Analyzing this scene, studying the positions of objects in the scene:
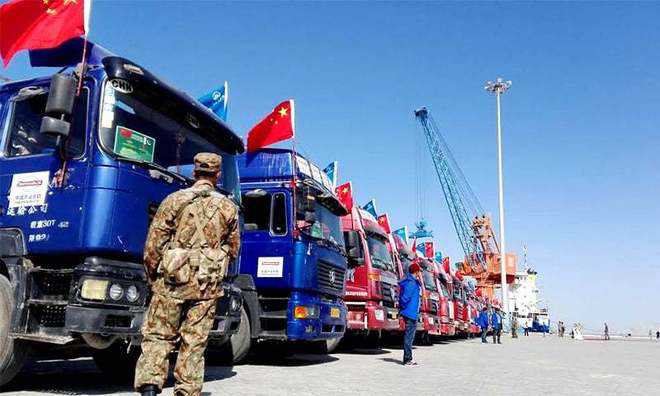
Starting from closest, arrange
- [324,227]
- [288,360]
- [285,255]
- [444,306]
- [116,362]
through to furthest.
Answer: [116,362] < [285,255] < [324,227] < [288,360] < [444,306]

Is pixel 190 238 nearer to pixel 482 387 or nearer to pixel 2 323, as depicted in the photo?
pixel 2 323

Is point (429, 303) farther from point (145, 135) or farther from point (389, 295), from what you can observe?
point (145, 135)

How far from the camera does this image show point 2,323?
4836mm

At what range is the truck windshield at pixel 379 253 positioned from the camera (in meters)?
12.6

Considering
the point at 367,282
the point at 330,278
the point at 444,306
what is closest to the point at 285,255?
the point at 330,278

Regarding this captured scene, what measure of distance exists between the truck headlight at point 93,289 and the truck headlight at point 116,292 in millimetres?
63

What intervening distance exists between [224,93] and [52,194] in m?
6.22

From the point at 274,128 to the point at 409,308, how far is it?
155 inches

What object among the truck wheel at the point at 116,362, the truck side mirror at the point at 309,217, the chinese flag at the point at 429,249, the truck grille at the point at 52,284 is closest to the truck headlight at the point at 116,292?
the truck grille at the point at 52,284

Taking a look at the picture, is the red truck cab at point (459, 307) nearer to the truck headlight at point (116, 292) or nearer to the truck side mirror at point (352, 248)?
the truck side mirror at point (352, 248)

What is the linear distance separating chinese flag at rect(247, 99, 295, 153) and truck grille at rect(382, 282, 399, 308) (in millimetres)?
4204

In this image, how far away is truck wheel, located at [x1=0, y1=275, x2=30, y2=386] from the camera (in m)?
4.75

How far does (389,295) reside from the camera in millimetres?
12539

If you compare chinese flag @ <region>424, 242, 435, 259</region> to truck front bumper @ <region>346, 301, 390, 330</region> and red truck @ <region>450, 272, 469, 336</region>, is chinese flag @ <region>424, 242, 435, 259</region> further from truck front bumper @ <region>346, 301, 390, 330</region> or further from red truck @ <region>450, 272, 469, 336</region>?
truck front bumper @ <region>346, 301, 390, 330</region>
